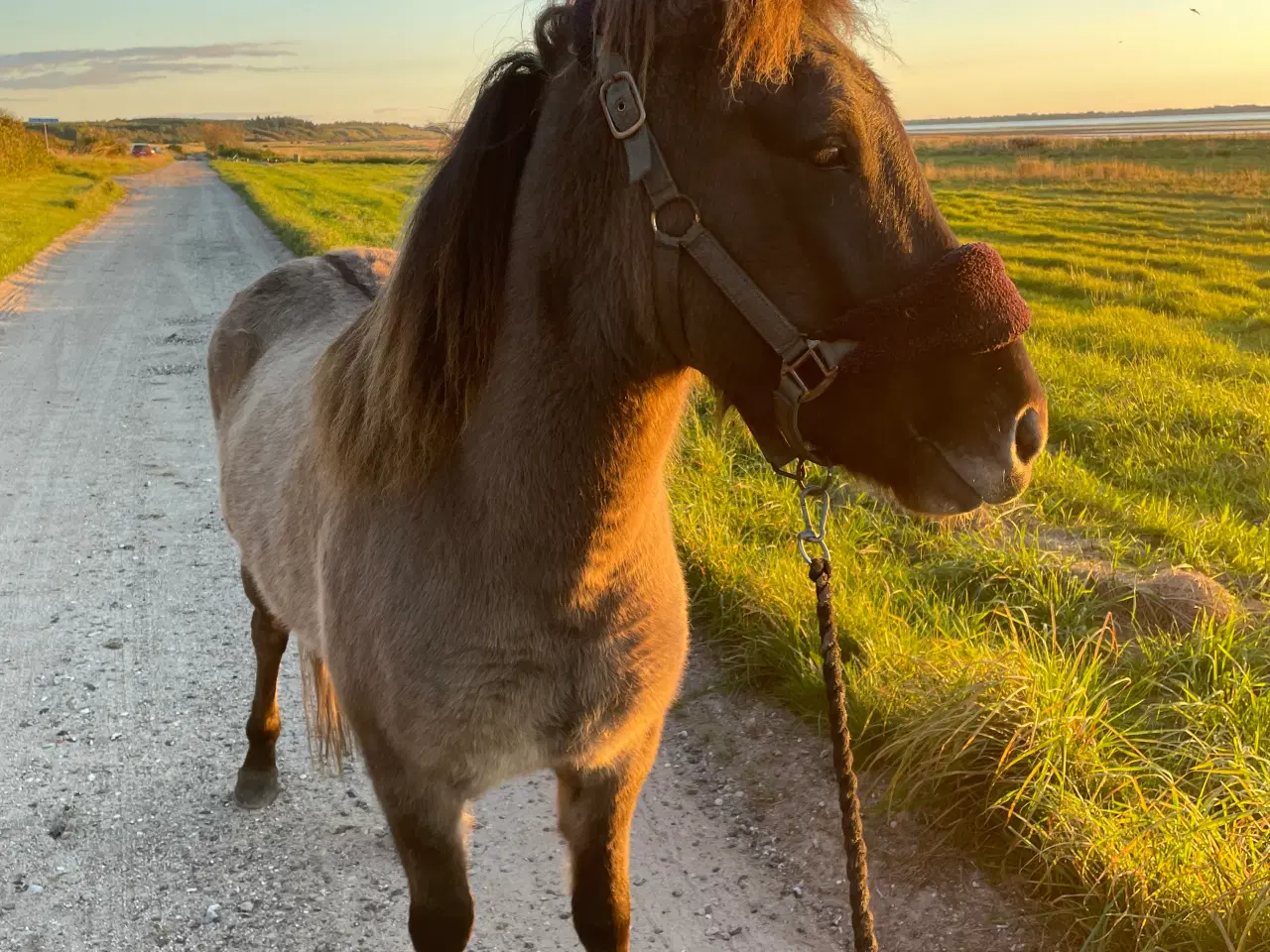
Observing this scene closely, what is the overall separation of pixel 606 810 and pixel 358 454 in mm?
1125

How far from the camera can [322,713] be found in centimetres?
334

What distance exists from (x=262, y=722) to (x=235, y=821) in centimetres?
37

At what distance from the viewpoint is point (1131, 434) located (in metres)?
7.08

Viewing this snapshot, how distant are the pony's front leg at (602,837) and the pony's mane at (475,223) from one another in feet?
3.11

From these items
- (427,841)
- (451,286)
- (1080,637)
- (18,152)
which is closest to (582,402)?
(451,286)

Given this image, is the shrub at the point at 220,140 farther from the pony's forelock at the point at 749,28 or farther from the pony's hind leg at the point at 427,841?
the pony's forelock at the point at 749,28

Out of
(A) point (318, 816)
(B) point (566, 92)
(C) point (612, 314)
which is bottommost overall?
(A) point (318, 816)

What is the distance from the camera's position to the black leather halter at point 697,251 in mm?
1570

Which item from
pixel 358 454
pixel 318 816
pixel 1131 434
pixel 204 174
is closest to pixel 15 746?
pixel 318 816

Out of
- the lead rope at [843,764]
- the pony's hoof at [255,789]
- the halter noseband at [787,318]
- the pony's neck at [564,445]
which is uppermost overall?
the halter noseband at [787,318]

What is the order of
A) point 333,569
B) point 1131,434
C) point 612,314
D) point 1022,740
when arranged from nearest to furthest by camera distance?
point 612,314
point 333,569
point 1022,740
point 1131,434

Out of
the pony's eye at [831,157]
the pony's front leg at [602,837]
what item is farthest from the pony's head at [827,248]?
the pony's front leg at [602,837]

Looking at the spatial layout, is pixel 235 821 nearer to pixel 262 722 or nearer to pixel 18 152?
pixel 262 722

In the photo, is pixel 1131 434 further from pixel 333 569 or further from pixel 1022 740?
pixel 333 569
